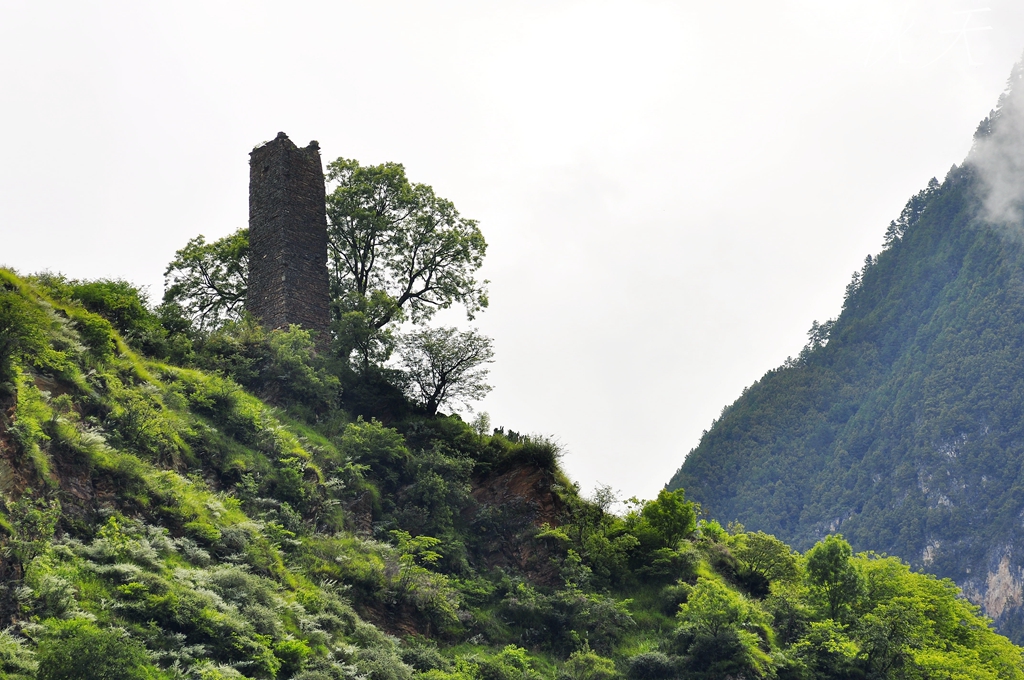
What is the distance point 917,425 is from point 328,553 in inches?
4749

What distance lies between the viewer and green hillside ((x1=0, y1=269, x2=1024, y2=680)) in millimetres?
17297

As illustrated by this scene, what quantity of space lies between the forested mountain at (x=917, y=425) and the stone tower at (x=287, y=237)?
89.9 metres

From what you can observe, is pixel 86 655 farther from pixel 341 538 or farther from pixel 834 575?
→ pixel 834 575

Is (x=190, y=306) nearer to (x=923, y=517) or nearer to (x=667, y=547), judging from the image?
(x=667, y=547)

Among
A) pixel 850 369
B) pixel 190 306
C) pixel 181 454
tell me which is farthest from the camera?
pixel 850 369

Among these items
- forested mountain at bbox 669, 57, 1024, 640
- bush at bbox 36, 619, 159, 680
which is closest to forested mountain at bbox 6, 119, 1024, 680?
bush at bbox 36, 619, 159, 680

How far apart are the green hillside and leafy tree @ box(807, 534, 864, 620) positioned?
0.07m

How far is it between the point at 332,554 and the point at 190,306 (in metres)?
17.5

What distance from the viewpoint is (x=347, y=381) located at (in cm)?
3350

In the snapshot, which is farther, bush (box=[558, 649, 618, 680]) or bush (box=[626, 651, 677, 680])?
bush (box=[626, 651, 677, 680])

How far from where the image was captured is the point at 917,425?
13000 centimetres

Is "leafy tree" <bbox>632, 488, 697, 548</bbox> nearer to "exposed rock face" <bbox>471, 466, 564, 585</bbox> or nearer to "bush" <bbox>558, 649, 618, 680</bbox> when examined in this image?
"exposed rock face" <bbox>471, 466, 564, 585</bbox>

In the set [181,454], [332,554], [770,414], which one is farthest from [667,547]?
[770,414]

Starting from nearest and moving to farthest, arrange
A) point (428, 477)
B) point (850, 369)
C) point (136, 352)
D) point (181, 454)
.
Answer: point (181, 454), point (136, 352), point (428, 477), point (850, 369)
